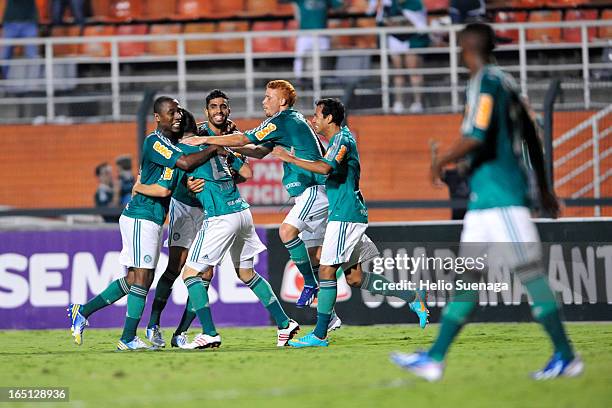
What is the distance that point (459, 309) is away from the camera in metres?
7.11

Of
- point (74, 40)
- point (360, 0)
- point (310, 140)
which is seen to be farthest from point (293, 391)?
point (360, 0)

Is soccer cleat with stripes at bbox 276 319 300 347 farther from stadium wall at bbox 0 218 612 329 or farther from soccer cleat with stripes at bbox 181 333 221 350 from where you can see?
stadium wall at bbox 0 218 612 329

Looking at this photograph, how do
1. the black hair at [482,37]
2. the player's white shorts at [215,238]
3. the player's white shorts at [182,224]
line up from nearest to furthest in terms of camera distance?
Result: the black hair at [482,37]
the player's white shorts at [215,238]
the player's white shorts at [182,224]

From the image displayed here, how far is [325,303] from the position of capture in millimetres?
9969

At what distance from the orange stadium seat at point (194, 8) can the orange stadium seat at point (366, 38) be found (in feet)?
10.3

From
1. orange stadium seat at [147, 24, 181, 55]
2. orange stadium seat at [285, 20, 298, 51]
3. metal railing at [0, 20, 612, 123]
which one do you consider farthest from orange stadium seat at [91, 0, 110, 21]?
orange stadium seat at [285, 20, 298, 51]

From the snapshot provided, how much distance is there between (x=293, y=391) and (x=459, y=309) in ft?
3.80

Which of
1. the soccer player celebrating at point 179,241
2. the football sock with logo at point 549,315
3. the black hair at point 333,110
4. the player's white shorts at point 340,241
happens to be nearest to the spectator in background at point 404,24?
the black hair at point 333,110

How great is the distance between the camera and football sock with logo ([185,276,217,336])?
9820 mm

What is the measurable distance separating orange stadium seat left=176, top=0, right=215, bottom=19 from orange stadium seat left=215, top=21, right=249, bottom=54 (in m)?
0.70

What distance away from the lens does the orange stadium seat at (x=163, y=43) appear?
2100 centimetres

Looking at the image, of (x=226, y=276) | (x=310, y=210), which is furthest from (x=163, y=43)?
(x=310, y=210)

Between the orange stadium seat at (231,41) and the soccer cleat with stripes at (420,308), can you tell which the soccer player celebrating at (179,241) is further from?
the orange stadium seat at (231,41)

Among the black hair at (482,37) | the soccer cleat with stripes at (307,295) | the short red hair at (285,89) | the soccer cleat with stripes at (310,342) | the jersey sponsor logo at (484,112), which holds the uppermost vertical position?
the black hair at (482,37)
